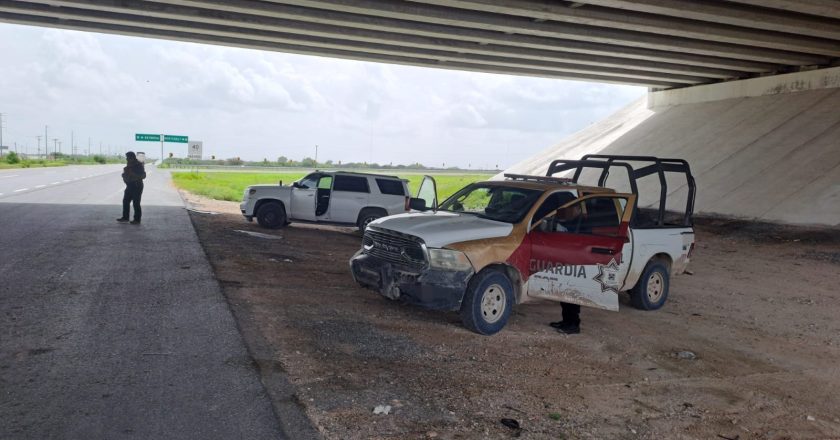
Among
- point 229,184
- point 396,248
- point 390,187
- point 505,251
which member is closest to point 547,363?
point 505,251

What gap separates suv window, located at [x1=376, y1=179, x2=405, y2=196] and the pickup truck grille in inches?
375

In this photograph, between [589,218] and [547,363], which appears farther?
[589,218]

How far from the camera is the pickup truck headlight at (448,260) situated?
24.0 feet

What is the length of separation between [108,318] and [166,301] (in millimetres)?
958

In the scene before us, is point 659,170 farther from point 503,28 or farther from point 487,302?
point 503,28

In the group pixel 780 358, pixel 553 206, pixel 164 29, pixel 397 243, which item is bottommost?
pixel 780 358

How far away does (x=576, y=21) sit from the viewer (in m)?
21.0

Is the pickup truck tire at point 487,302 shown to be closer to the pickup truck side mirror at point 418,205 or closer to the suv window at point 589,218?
the suv window at point 589,218

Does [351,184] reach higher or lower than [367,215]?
higher

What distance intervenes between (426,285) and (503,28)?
16800mm

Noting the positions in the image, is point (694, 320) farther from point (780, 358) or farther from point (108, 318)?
point (108, 318)

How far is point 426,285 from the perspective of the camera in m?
7.35

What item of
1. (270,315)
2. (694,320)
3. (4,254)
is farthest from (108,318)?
(694,320)

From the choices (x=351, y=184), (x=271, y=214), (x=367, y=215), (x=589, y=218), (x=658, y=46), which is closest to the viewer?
(x=589, y=218)
